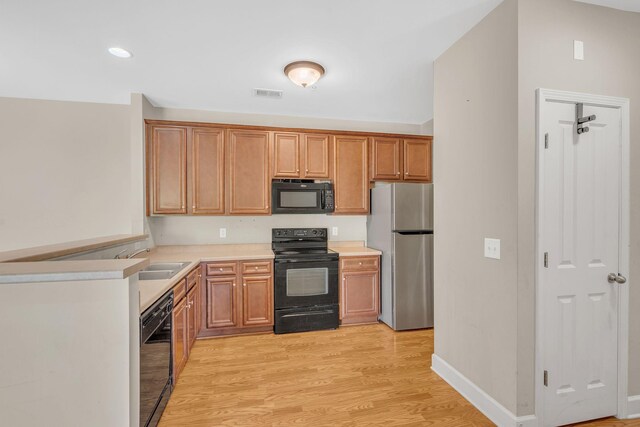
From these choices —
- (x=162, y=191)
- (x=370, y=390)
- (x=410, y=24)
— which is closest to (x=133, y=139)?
(x=162, y=191)

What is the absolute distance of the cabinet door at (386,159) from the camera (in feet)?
12.5

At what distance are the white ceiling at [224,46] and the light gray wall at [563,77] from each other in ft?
1.31

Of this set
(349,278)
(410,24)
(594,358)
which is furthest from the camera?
(349,278)

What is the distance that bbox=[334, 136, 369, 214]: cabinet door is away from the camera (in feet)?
12.2

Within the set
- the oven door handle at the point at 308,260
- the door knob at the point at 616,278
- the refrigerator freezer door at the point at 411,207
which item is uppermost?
the refrigerator freezer door at the point at 411,207

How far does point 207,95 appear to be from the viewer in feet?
10.7

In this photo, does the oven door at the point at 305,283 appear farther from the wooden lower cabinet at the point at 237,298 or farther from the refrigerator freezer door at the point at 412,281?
the refrigerator freezer door at the point at 412,281

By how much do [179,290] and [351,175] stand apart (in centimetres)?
236

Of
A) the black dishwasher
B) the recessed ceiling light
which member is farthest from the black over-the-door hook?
the recessed ceiling light

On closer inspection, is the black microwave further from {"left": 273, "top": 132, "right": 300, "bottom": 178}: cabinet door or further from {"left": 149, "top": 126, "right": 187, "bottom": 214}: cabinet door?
{"left": 149, "top": 126, "right": 187, "bottom": 214}: cabinet door

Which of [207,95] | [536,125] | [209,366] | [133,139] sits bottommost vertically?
[209,366]

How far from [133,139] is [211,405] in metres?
2.77

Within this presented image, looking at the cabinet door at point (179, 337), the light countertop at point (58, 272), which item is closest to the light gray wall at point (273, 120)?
the cabinet door at point (179, 337)

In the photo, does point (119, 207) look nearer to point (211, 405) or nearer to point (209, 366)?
point (209, 366)
